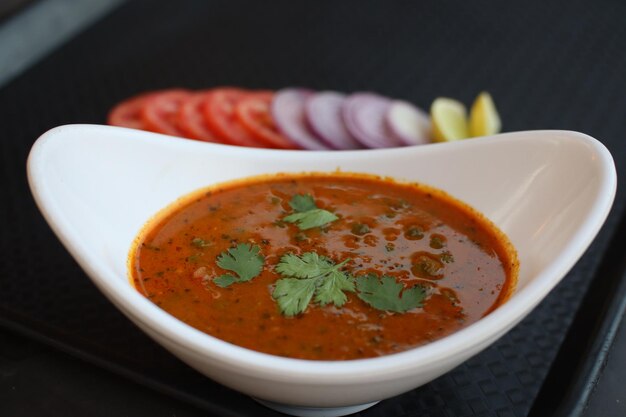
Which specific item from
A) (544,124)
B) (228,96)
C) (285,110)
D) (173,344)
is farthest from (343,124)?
(173,344)

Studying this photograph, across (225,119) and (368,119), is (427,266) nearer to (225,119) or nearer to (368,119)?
(368,119)

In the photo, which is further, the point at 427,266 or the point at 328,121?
the point at 328,121

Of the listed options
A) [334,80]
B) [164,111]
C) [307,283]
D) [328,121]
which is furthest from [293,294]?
[334,80]

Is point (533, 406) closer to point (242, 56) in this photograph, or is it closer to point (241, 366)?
point (241, 366)

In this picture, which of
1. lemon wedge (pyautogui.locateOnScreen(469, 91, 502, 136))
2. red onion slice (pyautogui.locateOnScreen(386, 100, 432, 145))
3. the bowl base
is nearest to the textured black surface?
the bowl base

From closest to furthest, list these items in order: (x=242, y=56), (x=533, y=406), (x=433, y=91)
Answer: (x=533, y=406) → (x=433, y=91) → (x=242, y=56)

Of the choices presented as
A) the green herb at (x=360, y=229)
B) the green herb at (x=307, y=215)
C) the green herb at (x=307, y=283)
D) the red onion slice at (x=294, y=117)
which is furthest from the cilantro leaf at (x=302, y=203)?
the red onion slice at (x=294, y=117)
